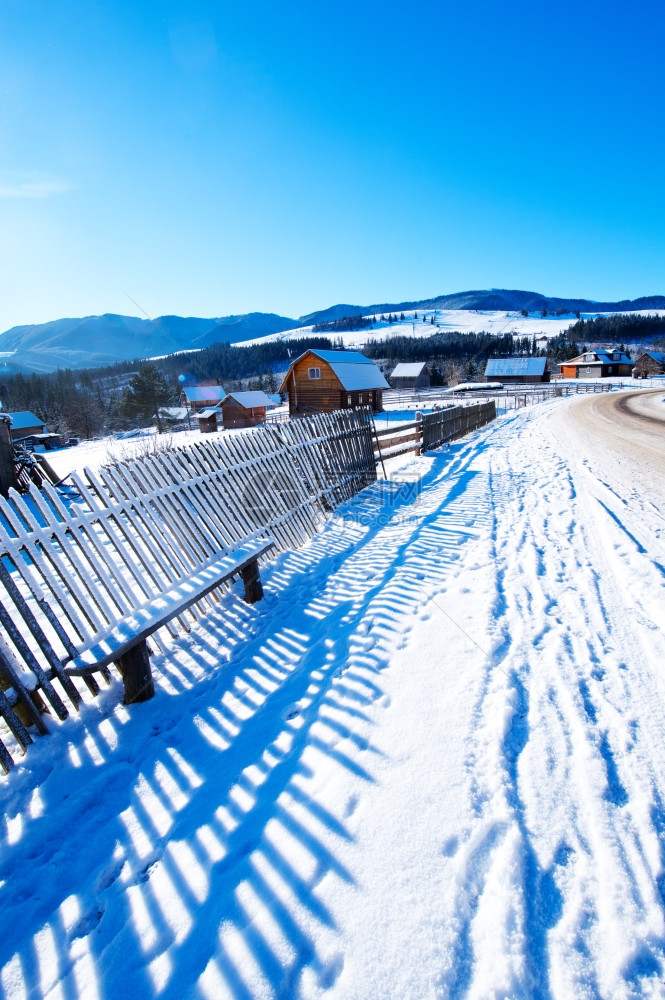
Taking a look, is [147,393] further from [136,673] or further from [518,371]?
[518,371]

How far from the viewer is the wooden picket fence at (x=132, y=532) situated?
9.87 feet

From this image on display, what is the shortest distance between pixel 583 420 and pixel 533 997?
22.0m

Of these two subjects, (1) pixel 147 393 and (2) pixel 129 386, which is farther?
(2) pixel 129 386

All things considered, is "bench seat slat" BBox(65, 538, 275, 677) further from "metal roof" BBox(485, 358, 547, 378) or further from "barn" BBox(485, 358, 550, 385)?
"metal roof" BBox(485, 358, 547, 378)

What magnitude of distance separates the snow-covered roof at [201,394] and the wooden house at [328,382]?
4624 cm

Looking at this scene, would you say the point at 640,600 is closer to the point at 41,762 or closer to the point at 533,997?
the point at 533,997

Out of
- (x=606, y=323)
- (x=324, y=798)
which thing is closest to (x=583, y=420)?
(x=324, y=798)

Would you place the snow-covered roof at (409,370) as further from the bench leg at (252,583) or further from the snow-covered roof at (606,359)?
the bench leg at (252,583)

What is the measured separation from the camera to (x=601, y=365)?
7969 centimetres

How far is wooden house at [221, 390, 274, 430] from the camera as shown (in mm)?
48400

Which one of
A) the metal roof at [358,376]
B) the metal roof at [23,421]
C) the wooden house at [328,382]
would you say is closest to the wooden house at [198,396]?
the metal roof at [23,421]

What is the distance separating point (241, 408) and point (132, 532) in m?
46.5

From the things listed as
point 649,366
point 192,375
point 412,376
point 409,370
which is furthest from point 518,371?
point 192,375

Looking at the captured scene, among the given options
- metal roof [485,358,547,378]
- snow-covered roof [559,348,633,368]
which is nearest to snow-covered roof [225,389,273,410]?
metal roof [485,358,547,378]
